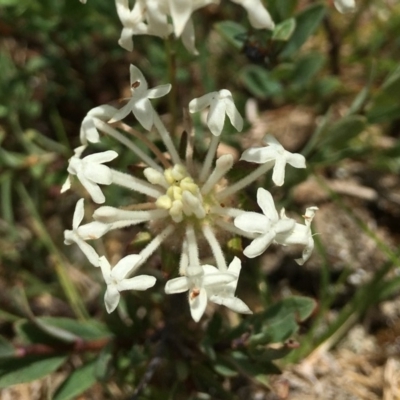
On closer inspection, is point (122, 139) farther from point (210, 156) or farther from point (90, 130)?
point (210, 156)

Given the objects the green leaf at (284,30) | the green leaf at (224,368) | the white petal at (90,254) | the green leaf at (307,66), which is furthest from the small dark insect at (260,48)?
the green leaf at (224,368)

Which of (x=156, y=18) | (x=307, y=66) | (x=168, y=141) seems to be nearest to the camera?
(x=156, y=18)

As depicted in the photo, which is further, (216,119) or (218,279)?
(216,119)


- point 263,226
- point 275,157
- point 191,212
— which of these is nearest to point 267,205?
point 263,226

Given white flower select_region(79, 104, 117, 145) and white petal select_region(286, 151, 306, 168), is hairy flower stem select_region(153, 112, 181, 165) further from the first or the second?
white petal select_region(286, 151, 306, 168)

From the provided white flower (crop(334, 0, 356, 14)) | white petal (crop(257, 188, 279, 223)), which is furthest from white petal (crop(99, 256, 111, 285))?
white flower (crop(334, 0, 356, 14))

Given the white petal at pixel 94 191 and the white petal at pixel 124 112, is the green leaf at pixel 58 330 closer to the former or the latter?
the white petal at pixel 94 191
